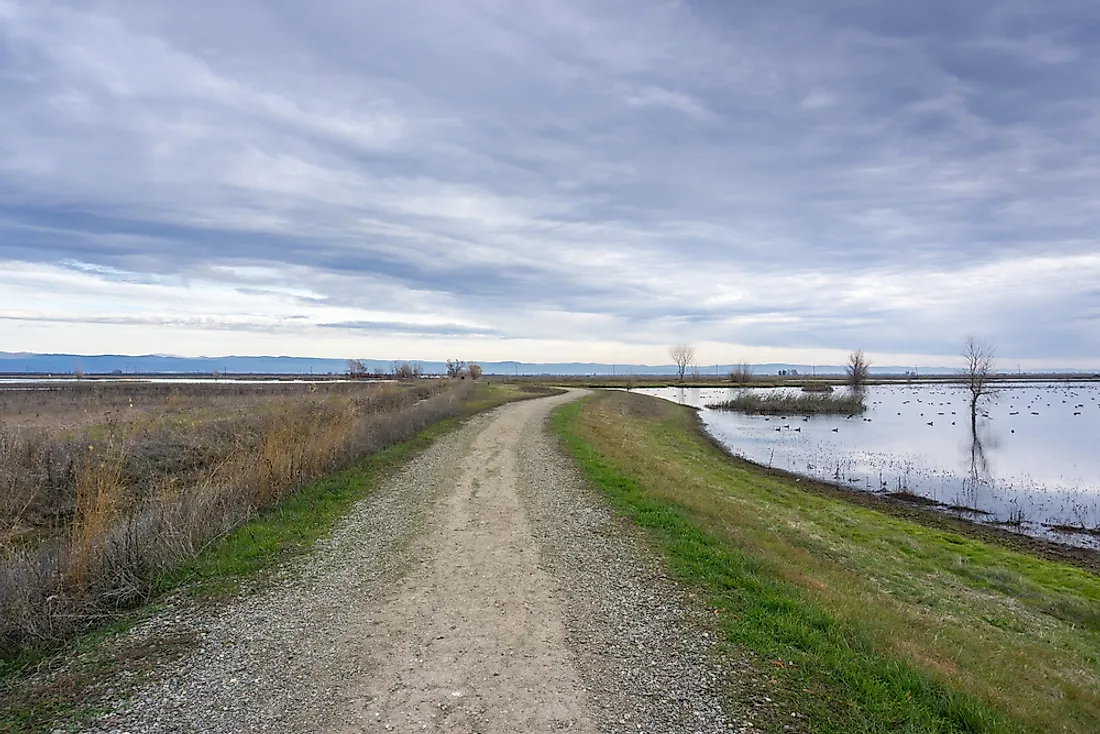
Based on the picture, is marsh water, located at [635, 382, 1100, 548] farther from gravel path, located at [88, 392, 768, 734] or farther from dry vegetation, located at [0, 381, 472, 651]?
dry vegetation, located at [0, 381, 472, 651]

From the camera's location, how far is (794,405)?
56.4 meters

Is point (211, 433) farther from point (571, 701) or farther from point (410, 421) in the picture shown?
point (571, 701)

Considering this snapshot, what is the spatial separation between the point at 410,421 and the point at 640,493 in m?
13.4

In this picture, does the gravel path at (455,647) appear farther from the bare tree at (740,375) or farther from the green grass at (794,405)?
the bare tree at (740,375)

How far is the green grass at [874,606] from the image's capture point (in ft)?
17.1

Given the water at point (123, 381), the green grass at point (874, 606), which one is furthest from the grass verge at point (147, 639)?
the water at point (123, 381)

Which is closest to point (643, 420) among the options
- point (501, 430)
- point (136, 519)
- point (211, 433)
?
point (501, 430)

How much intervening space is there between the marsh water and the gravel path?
1586 cm

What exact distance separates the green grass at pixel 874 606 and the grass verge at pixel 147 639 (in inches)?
217

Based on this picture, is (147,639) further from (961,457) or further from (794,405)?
(794,405)

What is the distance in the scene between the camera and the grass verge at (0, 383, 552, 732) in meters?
4.97

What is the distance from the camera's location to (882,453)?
30969 mm

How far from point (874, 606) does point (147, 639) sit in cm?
870

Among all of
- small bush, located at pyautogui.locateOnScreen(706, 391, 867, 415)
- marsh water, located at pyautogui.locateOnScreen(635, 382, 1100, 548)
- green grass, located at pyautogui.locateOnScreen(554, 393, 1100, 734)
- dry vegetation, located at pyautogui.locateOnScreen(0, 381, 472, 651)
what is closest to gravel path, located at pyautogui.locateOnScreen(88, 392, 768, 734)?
green grass, located at pyautogui.locateOnScreen(554, 393, 1100, 734)
